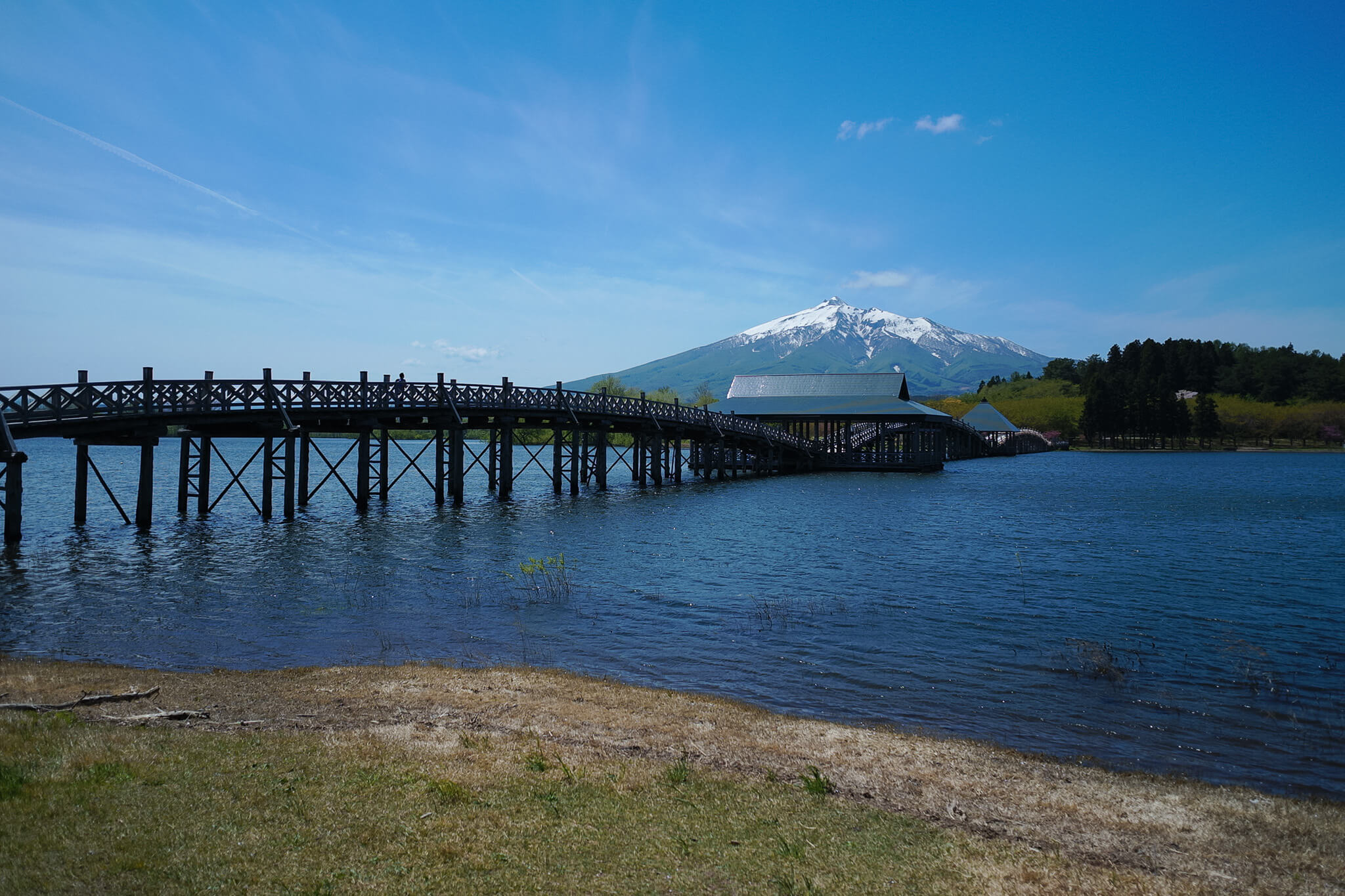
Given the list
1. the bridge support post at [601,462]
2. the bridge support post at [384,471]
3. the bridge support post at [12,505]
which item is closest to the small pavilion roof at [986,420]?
the bridge support post at [601,462]

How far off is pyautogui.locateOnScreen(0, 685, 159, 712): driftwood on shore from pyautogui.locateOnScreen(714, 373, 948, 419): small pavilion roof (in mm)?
74539

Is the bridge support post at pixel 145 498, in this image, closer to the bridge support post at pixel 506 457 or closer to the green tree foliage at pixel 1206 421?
the bridge support post at pixel 506 457

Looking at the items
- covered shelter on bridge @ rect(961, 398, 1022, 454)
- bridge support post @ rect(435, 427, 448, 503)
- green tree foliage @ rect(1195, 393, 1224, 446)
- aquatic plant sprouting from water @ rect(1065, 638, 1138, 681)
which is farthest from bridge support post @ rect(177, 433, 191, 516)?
green tree foliage @ rect(1195, 393, 1224, 446)

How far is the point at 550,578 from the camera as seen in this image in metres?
24.1

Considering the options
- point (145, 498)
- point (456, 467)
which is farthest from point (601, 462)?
point (145, 498)

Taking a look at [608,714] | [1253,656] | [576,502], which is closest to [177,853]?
[608,714]

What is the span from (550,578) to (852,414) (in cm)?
6257

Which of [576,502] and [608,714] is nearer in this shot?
[608,714]

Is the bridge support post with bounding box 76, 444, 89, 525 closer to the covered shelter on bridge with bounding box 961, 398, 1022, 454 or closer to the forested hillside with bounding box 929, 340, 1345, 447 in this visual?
the covered shelter on bridge with bounding box 961, 398, 1022, 454

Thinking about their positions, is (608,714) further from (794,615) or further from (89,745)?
Answer: (794,615)

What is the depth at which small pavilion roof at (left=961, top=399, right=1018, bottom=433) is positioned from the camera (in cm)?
14525

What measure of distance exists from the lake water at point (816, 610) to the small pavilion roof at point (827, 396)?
135 feet

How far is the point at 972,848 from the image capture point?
7852mm

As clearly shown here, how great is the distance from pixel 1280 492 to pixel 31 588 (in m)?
→ 72.0
